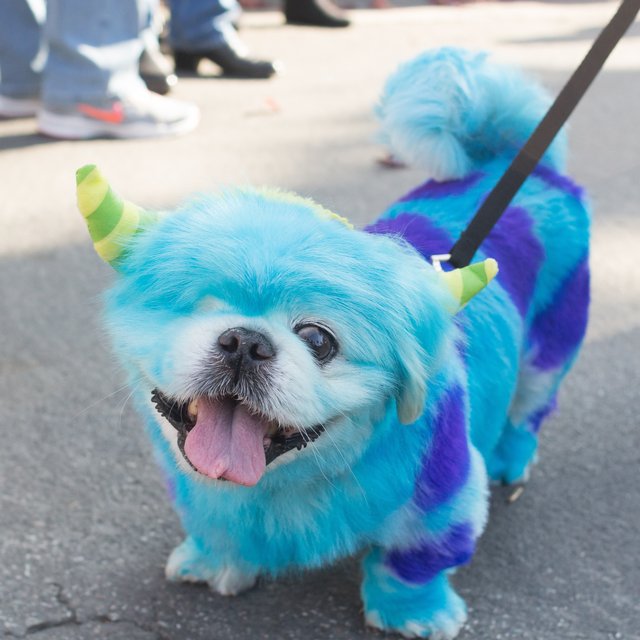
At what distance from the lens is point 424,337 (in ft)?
4.90

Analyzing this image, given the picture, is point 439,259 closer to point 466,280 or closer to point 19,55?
point 466,280

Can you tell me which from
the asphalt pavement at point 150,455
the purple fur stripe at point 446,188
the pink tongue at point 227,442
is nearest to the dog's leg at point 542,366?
the asphalt pavement at point 150,455

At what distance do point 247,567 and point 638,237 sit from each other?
243cm

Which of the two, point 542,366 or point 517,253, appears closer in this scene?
point 517,253

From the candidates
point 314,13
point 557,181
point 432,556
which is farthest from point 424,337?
point 314,13

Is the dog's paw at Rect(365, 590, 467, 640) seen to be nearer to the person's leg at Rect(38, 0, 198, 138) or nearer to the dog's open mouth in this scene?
the dog's open mouth

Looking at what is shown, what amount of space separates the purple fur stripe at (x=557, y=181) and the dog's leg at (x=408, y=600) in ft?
2.81

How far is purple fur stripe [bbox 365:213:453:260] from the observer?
1.91 metres

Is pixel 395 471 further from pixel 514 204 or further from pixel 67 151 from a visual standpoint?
pixel 67 151

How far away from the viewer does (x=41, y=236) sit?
3561 millimetres

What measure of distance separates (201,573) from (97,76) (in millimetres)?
2841

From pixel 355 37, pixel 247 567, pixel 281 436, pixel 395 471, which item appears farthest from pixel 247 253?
pixel 355 37

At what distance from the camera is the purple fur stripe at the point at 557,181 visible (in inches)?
85.3

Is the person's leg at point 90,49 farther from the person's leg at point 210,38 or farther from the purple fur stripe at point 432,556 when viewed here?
the purple fur stripe at point 432,556
